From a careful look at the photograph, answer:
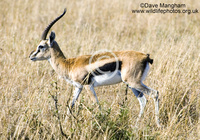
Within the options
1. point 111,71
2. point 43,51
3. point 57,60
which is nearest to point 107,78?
point 111,71

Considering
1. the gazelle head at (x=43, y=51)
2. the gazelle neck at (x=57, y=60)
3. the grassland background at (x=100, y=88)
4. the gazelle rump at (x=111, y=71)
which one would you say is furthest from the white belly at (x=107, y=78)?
the gazelle head at (x=43, y=51)

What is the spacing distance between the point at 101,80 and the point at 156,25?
4.66 m

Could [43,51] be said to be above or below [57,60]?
above

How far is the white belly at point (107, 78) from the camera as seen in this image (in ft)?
15.4

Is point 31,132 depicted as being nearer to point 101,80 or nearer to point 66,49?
point 101,80

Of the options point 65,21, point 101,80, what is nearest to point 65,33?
point 65,21

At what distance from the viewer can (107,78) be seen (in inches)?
187

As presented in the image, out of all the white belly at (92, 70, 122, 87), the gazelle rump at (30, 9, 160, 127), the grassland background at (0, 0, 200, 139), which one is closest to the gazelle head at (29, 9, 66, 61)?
the gazelle rump at (30, 9, 160, 127)

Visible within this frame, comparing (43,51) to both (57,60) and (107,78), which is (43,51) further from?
(107,78)

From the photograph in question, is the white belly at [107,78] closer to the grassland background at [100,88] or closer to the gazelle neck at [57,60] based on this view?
the grassland background at [100,88]

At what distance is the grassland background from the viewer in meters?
3.89

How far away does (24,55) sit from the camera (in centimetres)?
666

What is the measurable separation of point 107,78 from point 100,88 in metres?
1.04

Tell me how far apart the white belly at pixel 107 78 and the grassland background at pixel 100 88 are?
30 cm
